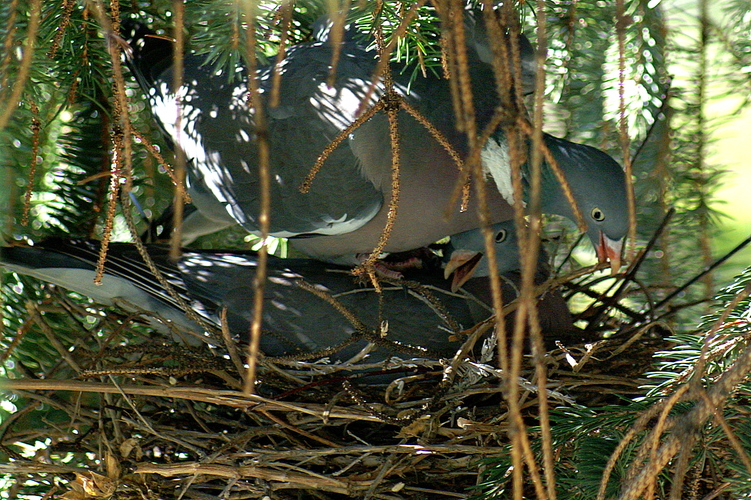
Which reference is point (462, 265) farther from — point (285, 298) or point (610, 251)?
point (285, 298)

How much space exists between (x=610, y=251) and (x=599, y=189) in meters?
0.18

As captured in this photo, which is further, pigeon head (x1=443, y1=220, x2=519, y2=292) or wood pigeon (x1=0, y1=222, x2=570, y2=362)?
pigeon head (x1=443, y1=220, x2=519, y2=292)

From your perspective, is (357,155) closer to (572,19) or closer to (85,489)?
(572,19)

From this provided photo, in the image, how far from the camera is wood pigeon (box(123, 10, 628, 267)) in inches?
75.5

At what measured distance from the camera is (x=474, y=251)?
6.82ft

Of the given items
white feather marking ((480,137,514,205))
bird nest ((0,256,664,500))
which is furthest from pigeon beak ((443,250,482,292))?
bird nest ((0,256,664,500))

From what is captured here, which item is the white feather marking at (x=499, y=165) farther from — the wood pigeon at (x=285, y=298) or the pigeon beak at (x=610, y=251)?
the pigeon beak at (x=610, y=251)

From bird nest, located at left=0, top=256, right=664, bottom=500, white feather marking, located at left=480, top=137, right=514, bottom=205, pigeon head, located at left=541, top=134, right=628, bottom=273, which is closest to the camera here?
bird nest, located at left=0, top=256, right=664, bottom=500

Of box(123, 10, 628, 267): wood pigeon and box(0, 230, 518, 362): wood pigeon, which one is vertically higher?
box(123, 10, 628, 267): wood pigeon

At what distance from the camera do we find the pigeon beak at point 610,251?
1935 millimetres

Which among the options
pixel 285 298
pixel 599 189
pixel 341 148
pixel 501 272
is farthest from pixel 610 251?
pixel 285 298

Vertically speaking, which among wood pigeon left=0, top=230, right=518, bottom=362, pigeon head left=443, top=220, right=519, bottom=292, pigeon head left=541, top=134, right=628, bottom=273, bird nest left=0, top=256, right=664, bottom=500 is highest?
pigeon head left=541, top=134, right=628, bottom=273

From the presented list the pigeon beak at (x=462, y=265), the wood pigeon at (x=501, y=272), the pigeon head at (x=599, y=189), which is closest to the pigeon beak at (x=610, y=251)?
the pigeon head at (x=599, y=189)

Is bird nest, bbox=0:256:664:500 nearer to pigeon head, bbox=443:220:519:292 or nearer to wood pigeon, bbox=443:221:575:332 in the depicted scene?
wood pigeon, bbox=443:221:575:332
